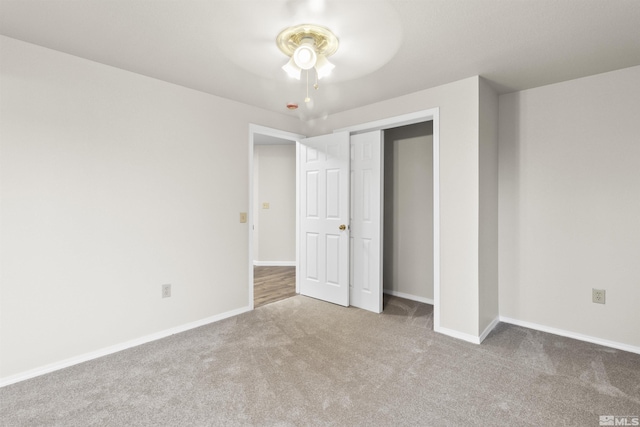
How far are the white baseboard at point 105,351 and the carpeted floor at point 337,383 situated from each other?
0.07 meters

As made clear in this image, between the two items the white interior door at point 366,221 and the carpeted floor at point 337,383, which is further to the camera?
the white interior door at point 366,221

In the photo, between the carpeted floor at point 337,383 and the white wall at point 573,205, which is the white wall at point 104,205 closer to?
the carpeted floor at point 337,383

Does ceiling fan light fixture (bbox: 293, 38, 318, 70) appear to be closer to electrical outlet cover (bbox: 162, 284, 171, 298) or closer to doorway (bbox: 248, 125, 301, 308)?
electrical outlet cover (bbox: 162, 284, 171, 298)

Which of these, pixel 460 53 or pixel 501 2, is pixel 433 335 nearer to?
pixel 460 53

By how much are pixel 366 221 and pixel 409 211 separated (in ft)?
2.43

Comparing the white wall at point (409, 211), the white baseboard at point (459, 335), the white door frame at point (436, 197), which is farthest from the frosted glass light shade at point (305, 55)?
the white baseboard at point (459, 335)

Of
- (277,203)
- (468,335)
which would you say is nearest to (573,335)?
(468,335)

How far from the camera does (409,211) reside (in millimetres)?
4094

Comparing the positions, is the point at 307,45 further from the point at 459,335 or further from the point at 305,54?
the point at 459,335

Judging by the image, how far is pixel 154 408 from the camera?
1.90m

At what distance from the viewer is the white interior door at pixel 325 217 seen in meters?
3.77

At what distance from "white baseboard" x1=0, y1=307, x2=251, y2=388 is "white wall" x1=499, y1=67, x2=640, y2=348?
3.04 m

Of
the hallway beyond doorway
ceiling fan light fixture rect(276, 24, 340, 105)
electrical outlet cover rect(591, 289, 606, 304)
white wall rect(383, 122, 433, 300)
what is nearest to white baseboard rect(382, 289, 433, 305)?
white wall rect(383, 122, 433, 300)

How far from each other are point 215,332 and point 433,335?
2.04m
